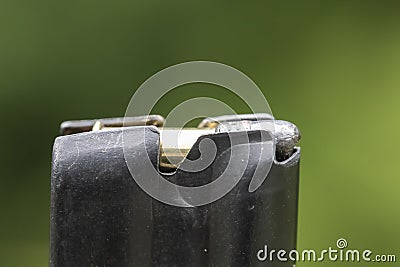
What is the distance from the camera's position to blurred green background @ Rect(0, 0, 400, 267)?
1.17 meters

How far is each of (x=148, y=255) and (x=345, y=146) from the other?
87 centimetres

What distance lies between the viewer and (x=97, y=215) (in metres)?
0.39

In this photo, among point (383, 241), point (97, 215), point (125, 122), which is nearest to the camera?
point (97, 215)

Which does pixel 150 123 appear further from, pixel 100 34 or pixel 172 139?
pixel 100 34

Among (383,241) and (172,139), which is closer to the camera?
(172,139)

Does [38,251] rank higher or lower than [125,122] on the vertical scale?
lower

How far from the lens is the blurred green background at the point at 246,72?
1.17 meters

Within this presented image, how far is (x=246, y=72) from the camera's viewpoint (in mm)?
1239

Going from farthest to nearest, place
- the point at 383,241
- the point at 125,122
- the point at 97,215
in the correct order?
1. the point at 383,241
2. the point at 125,122
3. the point at 97,215

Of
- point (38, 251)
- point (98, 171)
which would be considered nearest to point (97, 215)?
point (98, 171)

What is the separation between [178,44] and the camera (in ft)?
4.07

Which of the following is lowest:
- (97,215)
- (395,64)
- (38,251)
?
(38,251)

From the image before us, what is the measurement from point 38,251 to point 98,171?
0.83 meters

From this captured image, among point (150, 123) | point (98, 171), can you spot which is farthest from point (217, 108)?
point (98, 171)
